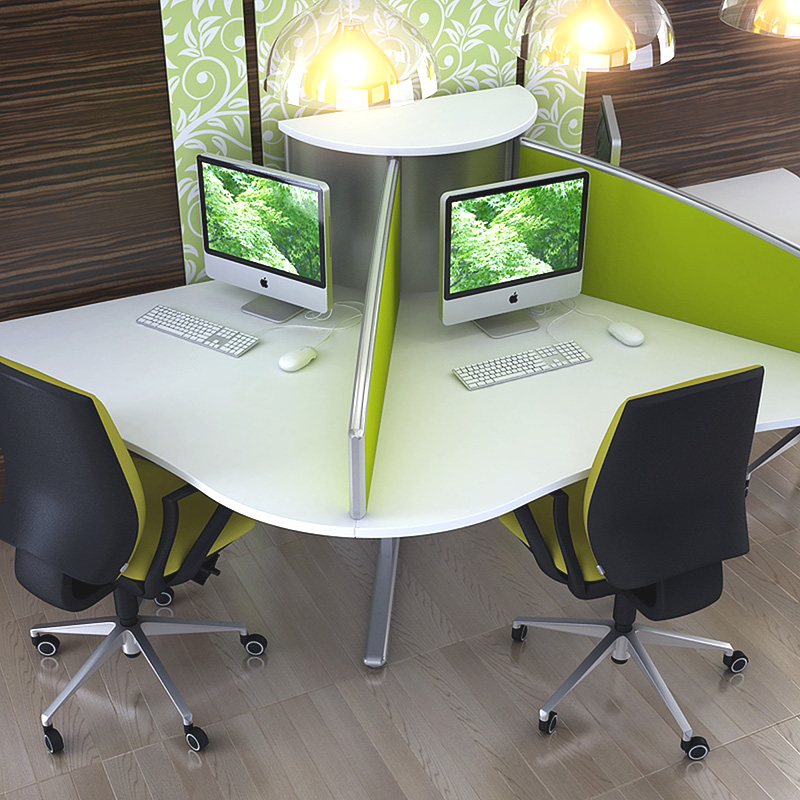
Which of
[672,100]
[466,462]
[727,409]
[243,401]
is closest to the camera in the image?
[727,409]

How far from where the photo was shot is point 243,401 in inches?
109

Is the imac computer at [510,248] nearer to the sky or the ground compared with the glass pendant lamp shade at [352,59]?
nearer to the ground

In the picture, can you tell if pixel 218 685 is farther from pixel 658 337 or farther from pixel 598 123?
pixel 598 123

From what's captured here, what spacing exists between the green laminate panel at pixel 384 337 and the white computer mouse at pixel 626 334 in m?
0.67

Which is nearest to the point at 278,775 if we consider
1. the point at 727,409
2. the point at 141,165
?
the point at 727,409

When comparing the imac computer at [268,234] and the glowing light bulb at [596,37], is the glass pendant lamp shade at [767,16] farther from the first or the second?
the imac computer at [268,234]

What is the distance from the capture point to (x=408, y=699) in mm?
2879

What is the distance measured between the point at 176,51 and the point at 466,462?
1.56m

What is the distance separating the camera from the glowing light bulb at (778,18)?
260cm

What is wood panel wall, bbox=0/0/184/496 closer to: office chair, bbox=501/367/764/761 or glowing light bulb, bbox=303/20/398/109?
glowing light bulb, bbox=303/20/398/109

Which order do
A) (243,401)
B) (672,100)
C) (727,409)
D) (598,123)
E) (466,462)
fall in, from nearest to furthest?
1. (727,409)
2. (466,462)
3. (243,401)
4. (598,123)
5. (672,100)

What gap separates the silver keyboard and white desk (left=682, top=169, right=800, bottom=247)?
1.11 meters

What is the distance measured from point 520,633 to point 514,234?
3.90ft

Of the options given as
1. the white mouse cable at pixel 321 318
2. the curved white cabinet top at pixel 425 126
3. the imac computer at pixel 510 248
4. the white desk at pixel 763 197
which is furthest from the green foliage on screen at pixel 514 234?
the white desk at pixel 763 197
